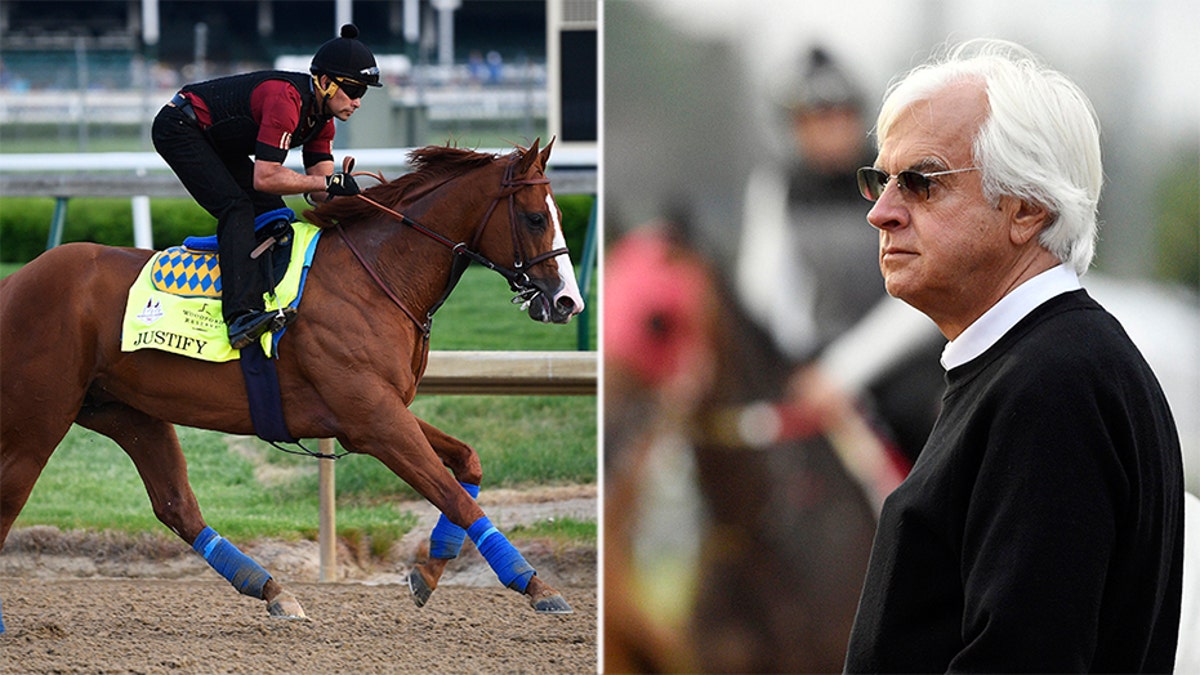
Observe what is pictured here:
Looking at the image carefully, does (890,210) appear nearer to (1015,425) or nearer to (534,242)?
(1015,425)

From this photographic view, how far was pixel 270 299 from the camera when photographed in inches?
166

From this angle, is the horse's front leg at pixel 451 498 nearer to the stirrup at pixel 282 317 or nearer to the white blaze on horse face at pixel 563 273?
the stirrup at pixel 282 317

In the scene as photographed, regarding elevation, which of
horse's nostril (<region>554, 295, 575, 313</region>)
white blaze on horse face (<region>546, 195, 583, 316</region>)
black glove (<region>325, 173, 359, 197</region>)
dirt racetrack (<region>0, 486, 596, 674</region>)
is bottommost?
dirt racetrack (<region>0, 486, 596, 674</region>)

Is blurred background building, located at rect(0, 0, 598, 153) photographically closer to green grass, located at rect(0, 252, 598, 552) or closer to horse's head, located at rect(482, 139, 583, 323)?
green grass, located at rect(0, 252, 598, 552)

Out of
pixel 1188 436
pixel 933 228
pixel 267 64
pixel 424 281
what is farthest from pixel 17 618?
pixel 267 64

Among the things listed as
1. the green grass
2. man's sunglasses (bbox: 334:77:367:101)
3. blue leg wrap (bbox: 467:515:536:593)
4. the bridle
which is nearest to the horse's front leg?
blue leg wrap (bbox: 467:515:536:593)

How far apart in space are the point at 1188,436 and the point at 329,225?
2.66 m

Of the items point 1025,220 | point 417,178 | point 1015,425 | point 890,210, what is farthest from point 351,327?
point 1015,425

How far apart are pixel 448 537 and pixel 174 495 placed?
0.98 meters

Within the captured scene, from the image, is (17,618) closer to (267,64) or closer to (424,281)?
(424,281)

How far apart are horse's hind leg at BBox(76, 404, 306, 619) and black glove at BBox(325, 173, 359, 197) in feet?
3.71

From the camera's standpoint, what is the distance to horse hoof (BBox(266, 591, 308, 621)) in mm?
4633

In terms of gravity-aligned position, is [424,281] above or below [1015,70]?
below

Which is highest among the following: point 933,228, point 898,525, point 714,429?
point 933,228
